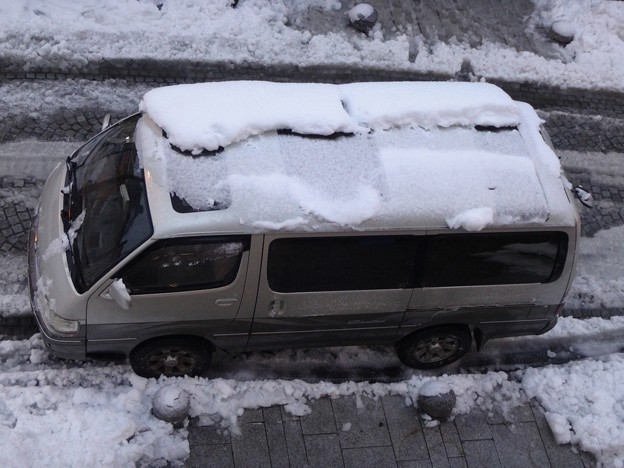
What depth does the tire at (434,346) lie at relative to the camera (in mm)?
6684

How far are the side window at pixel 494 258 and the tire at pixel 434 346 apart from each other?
658 mm

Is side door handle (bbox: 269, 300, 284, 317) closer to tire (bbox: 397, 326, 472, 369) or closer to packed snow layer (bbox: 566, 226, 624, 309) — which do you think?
tire (bbox: 397, 326, 472, 369)

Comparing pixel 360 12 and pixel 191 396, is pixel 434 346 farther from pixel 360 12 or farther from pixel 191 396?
pixel 360 12

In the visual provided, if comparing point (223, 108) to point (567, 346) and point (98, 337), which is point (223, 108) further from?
point (567, 346)

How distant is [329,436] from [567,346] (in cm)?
272

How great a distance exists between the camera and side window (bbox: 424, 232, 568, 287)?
6.02 m

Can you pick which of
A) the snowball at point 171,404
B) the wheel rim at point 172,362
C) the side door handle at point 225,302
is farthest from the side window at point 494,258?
the snowball at point 171,404

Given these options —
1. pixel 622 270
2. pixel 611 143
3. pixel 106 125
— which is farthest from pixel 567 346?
pixel 106 125

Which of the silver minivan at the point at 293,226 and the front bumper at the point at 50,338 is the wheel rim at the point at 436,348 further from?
the front bumper at the point at 50,338

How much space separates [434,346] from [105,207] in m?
3.12

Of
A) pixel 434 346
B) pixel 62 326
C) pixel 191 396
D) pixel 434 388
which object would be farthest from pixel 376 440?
pixel 62 326

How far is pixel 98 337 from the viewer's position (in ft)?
19.4

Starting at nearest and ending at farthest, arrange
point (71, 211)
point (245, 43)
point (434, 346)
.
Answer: point (71, 211)
point (434, 346)
point (245, 43)

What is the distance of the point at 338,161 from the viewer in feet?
19.5
